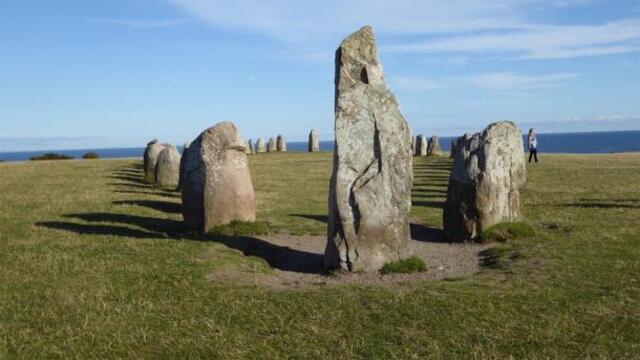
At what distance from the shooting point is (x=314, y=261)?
1224 cm

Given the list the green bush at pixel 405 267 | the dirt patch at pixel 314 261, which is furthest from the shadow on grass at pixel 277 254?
the green bush at pixel 405 267

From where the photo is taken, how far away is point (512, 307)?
8711 millimetres

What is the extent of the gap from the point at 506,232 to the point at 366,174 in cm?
465

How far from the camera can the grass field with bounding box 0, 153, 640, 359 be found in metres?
7.36

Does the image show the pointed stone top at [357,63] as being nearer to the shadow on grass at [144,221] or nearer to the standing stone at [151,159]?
the shadow on grass at [144,221]

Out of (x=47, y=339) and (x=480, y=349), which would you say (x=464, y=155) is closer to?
(x=480, y=349)

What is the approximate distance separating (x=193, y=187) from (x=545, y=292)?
9.00 meters

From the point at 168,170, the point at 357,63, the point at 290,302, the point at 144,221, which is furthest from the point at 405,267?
the point at 168,170

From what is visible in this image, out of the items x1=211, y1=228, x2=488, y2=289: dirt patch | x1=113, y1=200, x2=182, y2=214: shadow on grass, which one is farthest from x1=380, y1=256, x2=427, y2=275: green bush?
x1=113, y1=200, x2=182, y2=214: shadow on grass

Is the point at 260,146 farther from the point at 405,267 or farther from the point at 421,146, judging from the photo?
the point at 405,267

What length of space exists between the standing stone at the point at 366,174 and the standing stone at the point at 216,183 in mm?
4670

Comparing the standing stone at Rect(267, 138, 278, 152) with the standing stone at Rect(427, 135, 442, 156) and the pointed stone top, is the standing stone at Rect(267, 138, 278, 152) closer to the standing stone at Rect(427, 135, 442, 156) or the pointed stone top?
the standing stone at Rect(427, 135, 442, 156)

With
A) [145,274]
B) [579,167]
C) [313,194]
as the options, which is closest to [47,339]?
[145,274]

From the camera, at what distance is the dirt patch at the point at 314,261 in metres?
10.6
